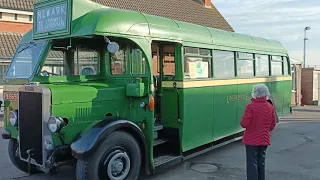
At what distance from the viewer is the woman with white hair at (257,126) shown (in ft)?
16.9

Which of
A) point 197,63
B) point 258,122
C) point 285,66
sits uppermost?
point 285,66

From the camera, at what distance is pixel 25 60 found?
6055mm

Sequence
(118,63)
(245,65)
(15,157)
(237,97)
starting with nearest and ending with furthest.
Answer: (118,63) → (15,157) → (237,97) → (245,65)

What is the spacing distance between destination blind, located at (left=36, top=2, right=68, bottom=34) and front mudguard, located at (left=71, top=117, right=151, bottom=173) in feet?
5.60

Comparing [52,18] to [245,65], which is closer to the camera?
[52,18]

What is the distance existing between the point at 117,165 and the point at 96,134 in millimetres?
678

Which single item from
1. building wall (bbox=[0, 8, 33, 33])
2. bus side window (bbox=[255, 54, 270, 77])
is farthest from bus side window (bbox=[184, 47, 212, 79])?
building wall (bbox=[0, 8, 33, 33])

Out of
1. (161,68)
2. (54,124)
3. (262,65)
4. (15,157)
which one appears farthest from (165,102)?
(262,65)

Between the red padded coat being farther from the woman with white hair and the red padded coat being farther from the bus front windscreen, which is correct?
the bus front windscreen

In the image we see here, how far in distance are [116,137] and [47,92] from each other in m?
1.21

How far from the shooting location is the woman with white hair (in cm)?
515

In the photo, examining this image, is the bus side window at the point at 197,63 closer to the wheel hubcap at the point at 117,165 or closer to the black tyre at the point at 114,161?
the black tyre at the point at 114,161

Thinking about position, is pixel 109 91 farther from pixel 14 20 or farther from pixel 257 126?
pixel 14 20

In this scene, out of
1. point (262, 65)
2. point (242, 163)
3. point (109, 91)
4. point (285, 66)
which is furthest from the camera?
point (285, 66)
